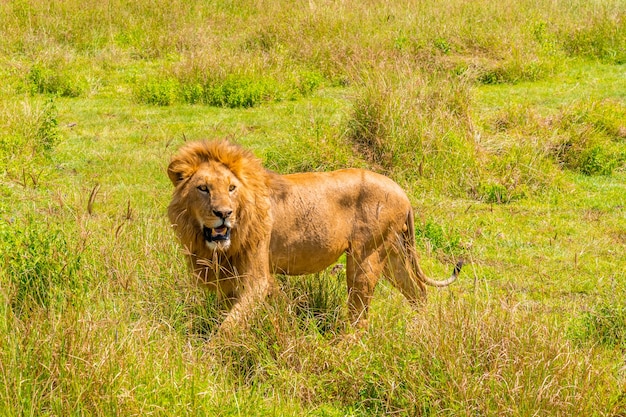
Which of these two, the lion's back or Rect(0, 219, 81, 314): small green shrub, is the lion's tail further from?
Rect(0, 219, 81, 314): small green shrub

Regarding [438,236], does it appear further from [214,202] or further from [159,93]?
[159,93]

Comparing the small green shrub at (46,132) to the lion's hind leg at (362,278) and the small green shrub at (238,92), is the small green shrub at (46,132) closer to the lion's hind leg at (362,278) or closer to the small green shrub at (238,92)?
the small green shrub at (238,92)

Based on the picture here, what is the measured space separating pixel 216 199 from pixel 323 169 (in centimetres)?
417

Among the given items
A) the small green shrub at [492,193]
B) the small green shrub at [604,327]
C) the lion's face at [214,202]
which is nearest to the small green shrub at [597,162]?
the small green shrub at [492,193]

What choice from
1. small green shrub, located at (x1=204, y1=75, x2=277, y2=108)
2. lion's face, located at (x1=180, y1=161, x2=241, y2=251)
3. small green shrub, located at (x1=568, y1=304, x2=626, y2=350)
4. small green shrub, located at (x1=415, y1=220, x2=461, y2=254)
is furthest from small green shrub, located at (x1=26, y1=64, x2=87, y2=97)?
small green shrub, located at (x1=568, y1=304, x2=626, y2=350)

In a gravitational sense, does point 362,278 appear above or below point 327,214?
below

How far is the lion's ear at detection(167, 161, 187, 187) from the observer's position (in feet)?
16.7

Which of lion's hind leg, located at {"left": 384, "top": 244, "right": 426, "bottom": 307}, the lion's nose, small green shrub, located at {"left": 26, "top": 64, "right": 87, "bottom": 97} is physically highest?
the lion's nose

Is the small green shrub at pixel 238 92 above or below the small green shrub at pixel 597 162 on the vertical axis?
below

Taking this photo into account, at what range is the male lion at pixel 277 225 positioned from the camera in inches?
197

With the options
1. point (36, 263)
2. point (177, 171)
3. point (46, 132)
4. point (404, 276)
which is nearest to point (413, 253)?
point (404, 276)

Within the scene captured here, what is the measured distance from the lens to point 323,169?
898 cm

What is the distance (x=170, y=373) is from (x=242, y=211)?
3.77 feet

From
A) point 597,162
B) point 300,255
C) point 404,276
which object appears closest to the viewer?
point 300,255
